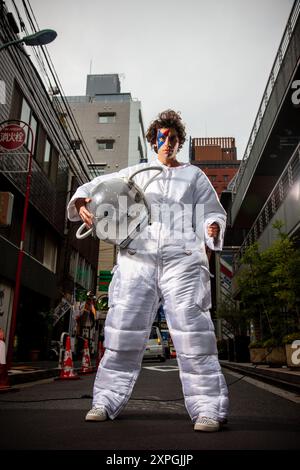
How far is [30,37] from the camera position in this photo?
348 inches

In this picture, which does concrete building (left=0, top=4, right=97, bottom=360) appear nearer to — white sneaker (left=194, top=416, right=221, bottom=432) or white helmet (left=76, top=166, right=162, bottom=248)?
white helmet (left=76, top=166, right=162, bottom=248)

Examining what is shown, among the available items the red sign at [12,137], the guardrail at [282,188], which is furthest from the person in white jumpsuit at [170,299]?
the guardrail at [282,188]

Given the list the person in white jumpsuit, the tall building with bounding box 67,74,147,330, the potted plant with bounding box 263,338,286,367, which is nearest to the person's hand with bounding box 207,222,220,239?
the person in white jumpsuit

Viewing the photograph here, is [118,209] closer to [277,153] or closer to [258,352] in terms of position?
[258,352]

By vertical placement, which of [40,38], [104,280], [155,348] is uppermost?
[40,38]

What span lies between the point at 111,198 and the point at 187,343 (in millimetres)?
1044

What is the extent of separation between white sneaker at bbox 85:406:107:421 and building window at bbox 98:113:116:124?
4740cm

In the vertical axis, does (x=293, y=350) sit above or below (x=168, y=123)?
below

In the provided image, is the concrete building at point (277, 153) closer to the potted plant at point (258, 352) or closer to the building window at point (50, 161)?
the potted plant at point (258, 352)

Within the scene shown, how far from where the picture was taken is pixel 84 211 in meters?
2.83

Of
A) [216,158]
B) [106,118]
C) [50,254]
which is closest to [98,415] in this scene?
[50,254]

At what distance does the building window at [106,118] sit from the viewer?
156ft

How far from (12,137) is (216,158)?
71.6 metres

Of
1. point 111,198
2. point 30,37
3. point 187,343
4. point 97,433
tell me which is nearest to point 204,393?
point 187,343
